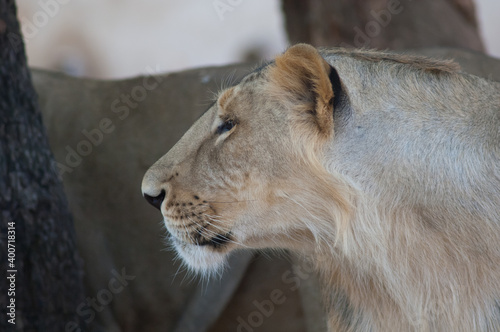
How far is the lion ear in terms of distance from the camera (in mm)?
2139

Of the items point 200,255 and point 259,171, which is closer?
point 259,171

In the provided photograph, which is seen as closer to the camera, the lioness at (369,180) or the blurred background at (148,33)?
the lioness at (369,180)

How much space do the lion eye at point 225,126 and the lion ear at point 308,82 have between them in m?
0.21

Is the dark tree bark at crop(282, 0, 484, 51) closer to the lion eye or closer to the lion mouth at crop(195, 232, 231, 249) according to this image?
the lion eye

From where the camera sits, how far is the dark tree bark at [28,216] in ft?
9.46

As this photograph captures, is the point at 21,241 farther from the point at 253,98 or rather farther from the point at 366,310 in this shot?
the point at 366,310

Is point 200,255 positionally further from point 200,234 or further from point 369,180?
point 369,180

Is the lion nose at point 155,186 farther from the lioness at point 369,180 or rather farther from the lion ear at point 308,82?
the lion ear at point 308,82

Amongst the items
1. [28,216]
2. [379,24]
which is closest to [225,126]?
[28,216]

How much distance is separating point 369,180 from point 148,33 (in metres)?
11.9

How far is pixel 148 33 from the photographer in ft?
44.4

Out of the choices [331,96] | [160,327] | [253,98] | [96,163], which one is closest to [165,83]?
[96,163]

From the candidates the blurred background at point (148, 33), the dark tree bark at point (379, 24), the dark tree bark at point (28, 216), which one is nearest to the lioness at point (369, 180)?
the dark tree bark at point (28, 216)

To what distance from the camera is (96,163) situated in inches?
173
